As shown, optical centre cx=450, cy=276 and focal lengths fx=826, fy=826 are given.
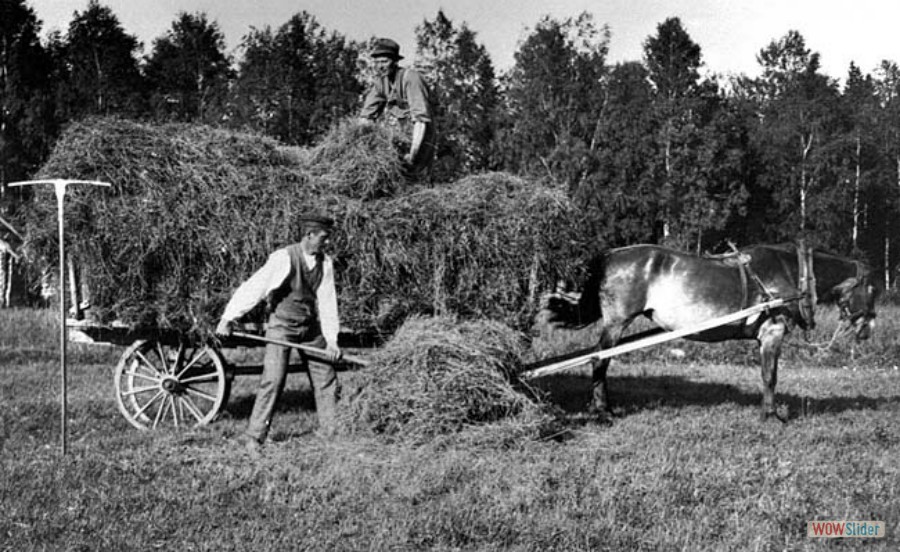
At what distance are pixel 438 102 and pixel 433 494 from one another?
29833 millimetres

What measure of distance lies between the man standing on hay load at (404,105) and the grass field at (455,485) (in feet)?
7.15

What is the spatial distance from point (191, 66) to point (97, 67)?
14.8 feet

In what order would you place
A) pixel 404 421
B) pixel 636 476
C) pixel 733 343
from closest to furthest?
pixel 636 476 < pixel 404 421 < pixel 733 343

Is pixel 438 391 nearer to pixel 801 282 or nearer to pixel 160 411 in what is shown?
pixel 160 411

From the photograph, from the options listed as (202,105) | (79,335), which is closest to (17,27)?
(202,105)

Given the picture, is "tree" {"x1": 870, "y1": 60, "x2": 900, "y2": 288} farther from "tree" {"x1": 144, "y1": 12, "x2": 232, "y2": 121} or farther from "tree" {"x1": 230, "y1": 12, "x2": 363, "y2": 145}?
"tree" {"x1": 144, "y1": 12, "x2": 232, "y2": 121}

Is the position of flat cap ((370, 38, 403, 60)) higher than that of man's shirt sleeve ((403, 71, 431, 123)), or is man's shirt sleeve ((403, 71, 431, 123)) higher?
flat cap ((370, 38, 403, 60))

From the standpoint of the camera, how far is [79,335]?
756cm

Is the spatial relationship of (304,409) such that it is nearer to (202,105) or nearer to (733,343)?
(733,343)

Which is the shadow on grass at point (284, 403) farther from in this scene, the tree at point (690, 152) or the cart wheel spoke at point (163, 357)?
the tree at point (690, 152)

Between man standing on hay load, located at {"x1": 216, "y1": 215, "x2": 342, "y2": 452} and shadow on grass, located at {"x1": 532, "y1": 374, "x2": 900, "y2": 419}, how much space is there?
2869mm

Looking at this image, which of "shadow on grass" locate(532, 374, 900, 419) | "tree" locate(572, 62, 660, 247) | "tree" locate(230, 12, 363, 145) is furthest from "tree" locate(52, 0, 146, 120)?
"shadow on grass" locate(532, 374, 900, 419)

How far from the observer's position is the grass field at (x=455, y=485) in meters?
4.52

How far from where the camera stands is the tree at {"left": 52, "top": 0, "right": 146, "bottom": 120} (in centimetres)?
3162
